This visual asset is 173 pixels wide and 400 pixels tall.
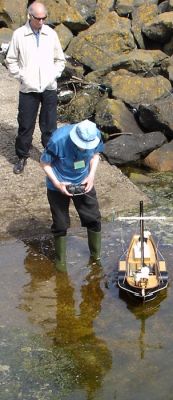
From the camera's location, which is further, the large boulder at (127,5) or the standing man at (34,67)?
the large boulder at (127,5)

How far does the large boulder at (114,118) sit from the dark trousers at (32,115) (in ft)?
8.78

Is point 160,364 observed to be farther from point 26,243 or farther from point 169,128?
point 169,128

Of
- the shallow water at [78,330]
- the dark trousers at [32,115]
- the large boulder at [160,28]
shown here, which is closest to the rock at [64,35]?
the large boulder at [160,28]

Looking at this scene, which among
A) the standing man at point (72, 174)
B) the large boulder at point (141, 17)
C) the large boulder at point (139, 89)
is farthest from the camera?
the large boulder at point (141, 17)

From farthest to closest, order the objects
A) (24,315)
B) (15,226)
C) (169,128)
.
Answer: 1. (169,128)
2. (15,226)
3. (24,315)

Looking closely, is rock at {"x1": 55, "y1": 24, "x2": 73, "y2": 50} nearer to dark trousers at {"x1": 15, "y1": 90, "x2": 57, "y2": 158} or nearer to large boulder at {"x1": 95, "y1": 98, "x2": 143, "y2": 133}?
large boulder at {"x1": 95, "y1": 98, "x2": 143, "y2": 133}

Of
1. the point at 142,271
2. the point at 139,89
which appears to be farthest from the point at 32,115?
the point at 139,89

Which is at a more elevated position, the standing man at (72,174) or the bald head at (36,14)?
the bald head at (36,14)

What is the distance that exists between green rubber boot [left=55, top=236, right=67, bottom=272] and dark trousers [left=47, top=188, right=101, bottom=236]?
0.32 ft

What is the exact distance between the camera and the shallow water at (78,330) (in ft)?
16.7

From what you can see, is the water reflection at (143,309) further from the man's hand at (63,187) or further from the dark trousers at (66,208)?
the man's hand at (63,187)

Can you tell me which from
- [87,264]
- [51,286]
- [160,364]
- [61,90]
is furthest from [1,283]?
[61,90]

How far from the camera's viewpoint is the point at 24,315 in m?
6.04

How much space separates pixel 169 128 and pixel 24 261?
5.27 meters
